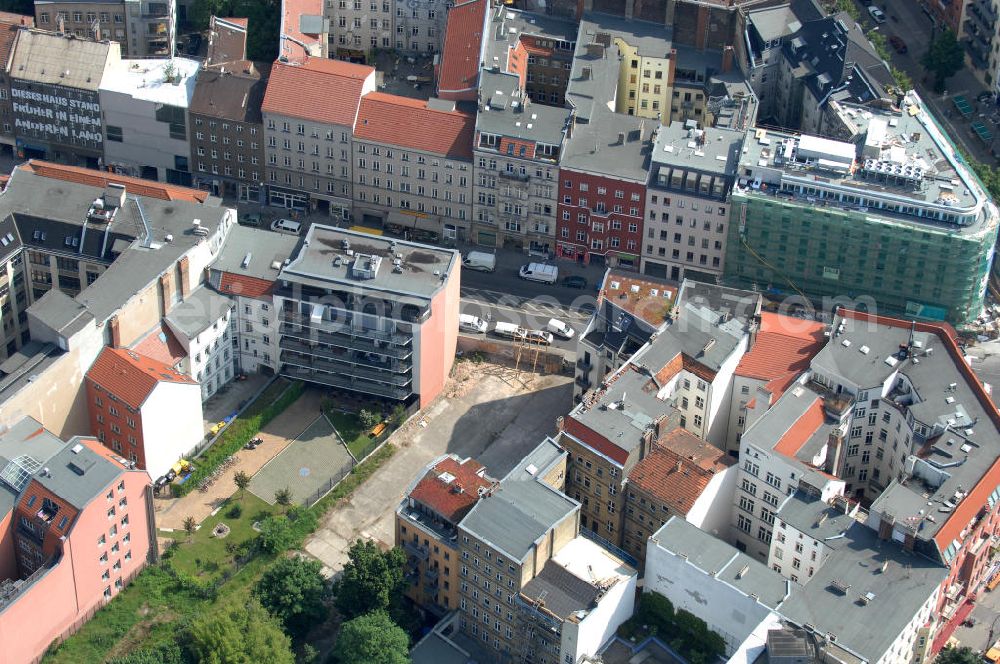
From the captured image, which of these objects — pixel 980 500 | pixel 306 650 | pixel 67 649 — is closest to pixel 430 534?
pixel 306 650

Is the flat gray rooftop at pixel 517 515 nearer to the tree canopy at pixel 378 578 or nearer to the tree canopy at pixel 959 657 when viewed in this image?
the tree canopy at pixel 378 578

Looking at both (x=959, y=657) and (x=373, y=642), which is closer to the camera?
(x=373, y=642)

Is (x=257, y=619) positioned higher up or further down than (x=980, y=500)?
further down

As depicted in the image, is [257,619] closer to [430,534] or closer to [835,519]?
[430,534]

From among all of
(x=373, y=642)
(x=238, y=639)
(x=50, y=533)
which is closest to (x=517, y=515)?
(x=373, y=642)

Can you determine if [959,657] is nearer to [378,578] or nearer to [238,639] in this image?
[378,578]

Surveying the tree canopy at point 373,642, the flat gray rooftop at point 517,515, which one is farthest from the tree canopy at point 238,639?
the flat gray rooftop at point 517,515

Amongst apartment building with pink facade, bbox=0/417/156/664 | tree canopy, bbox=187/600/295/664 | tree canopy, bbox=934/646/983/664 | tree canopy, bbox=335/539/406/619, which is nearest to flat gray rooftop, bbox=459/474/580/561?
tree canopy, bbox=335/539/406/619
